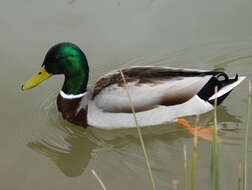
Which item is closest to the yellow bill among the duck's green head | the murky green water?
the duck's green head

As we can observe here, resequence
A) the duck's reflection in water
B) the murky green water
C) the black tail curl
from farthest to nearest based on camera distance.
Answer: the black tail curl → the duck's reflection in water → the murky green water

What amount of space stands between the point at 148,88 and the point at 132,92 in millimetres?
143

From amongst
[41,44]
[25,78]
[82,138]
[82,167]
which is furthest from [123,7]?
[82,167]

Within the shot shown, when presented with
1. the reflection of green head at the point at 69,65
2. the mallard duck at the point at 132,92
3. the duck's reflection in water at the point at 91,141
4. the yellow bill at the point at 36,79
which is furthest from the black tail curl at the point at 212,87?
the yellow bill at the point at 36,79

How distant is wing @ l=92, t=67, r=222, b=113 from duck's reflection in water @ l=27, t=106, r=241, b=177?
0.27 meters

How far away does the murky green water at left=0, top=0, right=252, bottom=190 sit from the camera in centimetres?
423

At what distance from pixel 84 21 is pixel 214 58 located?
148cm

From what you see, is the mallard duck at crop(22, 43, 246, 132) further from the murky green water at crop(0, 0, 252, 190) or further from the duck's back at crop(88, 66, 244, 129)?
the murky green water at crop(0, 0, 252, 190)

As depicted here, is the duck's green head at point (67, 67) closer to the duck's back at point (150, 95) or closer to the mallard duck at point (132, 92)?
the mallard duck at point (132, 92)

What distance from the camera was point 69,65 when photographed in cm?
466

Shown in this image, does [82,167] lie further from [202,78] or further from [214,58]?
[214,58]

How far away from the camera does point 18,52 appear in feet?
18.2

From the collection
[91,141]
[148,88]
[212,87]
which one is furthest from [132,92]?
[212,87]

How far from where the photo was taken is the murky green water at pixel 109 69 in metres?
4.23
